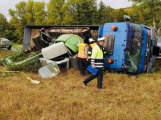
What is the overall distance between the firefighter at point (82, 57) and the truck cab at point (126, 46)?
73cm

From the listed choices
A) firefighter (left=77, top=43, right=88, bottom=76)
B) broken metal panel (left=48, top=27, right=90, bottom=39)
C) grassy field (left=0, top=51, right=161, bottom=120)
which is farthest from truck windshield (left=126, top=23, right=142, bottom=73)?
broken metal panel (left=48, top=27, right=90, bottom=39)

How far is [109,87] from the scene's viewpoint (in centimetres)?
515

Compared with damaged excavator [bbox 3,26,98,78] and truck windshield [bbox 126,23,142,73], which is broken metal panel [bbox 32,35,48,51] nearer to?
damaged excavator [bbox 3,26,98,78]

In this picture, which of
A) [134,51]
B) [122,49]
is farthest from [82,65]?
[134,51]

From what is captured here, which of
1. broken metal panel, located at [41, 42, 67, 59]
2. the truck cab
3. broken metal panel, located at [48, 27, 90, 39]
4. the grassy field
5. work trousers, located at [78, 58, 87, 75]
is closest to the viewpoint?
the grassy field

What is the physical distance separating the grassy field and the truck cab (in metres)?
0.61

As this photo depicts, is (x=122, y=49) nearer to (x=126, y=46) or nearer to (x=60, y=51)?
(x=126, y=46)

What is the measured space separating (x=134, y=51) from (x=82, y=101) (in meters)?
3.16

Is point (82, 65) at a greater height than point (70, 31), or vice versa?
point (70, 31)

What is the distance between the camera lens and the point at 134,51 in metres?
6.12

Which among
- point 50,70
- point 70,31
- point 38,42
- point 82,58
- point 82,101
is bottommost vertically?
point 82,101

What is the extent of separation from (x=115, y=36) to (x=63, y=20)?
3241cm

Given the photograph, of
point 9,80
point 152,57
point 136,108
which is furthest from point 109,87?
point 9,80

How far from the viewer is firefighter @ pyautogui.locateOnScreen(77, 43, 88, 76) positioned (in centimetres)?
619
